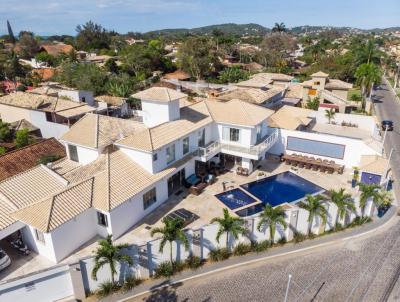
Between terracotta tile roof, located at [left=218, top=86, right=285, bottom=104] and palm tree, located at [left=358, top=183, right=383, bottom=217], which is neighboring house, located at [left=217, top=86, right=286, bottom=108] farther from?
palm tree, located at [left=358, top=183, right=383, bottom=217]

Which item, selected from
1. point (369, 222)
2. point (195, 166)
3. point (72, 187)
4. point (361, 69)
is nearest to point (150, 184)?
point (72, 187)

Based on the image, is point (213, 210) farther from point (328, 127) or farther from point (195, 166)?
point (328, 127)

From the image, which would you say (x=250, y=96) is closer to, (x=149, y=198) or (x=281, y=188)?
(x=281, y=188)

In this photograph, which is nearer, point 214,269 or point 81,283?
point 81,283

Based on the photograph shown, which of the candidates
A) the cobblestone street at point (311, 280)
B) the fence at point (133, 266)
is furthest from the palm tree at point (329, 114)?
the cobblestone street at point (311, 280)

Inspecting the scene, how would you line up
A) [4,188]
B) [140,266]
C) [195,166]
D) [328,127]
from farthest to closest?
[328,127] < [195,166] < [4,188] < [140,266]

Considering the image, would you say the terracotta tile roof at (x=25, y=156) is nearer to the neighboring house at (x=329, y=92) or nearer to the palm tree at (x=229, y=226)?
the palm tree at (x=229, y=226)

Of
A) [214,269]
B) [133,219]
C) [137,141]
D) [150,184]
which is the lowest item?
[214,269]
